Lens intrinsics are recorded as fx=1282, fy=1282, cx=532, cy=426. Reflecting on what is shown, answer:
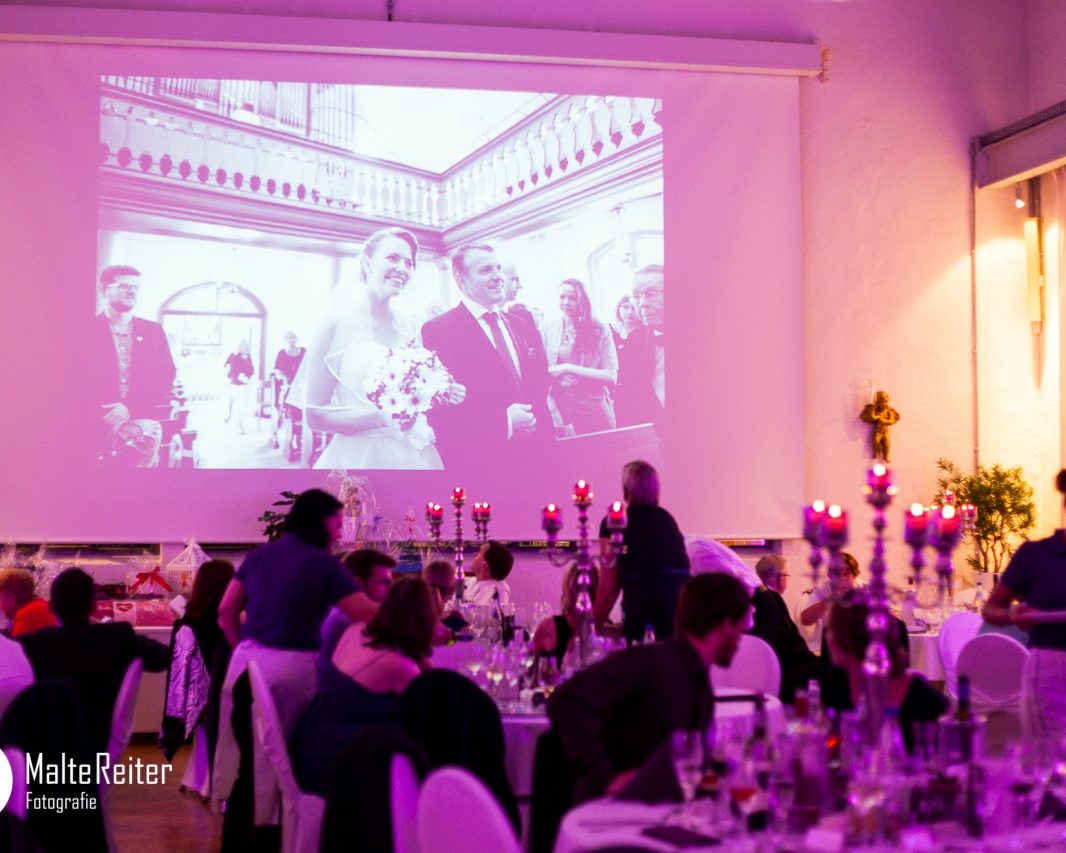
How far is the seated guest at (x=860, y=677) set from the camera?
137 inches

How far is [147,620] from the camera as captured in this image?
29.0 feet

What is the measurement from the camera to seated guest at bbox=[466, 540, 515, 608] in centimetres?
683

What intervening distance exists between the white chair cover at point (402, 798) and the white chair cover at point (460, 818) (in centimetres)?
32

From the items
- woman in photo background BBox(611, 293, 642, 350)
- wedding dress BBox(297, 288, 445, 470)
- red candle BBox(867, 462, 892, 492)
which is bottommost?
red candle BBox(867, 462, 892, 492)

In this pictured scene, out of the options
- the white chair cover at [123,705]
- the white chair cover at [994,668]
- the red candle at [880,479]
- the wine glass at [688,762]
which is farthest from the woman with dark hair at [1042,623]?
the white chair cover at [123,705]

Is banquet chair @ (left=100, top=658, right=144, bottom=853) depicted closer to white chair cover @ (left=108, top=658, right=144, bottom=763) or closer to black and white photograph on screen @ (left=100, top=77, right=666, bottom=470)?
white chair cover @ (left=108, top=658, right=144, bottom=763)

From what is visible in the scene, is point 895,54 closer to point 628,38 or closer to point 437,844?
point 628,38

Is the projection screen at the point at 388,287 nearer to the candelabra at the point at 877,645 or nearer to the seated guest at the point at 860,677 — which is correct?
the seated guest at the point at 860,677

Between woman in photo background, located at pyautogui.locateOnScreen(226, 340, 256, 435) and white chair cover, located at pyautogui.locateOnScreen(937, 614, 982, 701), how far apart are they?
5.34m

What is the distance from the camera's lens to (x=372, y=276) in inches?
389

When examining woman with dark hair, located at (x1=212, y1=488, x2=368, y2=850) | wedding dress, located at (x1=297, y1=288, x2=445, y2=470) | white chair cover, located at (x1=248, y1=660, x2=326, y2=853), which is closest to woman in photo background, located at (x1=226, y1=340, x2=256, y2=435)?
wedding dress, located at (x1=297, y1=288, x2=445, y2=470)

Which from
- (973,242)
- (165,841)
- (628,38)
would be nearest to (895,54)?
(973,242)

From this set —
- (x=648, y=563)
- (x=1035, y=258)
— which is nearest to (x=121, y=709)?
(x=648, y=563)

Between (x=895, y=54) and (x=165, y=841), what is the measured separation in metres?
8.50
